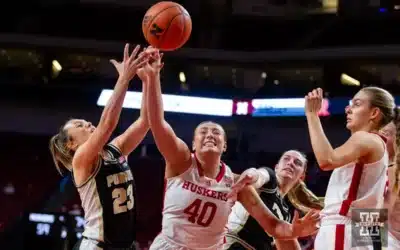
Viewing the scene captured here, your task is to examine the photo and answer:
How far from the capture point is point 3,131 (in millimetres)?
16062

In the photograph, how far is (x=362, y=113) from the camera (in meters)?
3.74

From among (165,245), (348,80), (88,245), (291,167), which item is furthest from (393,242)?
(348,80)

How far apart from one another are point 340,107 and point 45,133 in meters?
7.09

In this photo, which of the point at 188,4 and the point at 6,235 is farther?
the point at 188,4

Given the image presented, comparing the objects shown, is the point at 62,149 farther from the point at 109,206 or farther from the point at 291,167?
the point at 291,167

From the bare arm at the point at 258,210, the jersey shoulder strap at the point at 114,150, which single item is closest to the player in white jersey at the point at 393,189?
the bare arm at the point at 258,210

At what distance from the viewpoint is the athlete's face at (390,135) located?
13.5 ft

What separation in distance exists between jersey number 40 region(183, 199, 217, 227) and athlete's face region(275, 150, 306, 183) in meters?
1.44

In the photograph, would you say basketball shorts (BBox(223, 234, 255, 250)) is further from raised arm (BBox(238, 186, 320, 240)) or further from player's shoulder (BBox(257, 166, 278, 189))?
raised arm (BBox(238, 186, 320, 240))

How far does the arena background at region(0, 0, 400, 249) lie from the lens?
15336 millimetres

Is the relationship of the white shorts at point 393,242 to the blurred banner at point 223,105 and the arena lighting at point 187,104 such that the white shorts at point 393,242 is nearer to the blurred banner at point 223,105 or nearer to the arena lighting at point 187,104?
the blurred banner at point 223,105

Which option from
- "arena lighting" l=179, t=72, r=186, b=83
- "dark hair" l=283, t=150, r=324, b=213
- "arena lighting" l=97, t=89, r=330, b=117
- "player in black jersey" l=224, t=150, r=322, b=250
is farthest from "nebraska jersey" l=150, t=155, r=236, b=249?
"arena lighting" l=179, t=72, r=186, b=83

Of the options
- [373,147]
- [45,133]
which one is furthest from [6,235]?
[373,147]

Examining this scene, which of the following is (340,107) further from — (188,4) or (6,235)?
(6,235)
